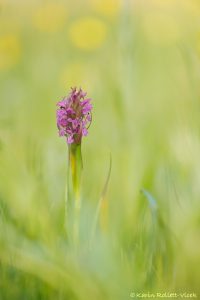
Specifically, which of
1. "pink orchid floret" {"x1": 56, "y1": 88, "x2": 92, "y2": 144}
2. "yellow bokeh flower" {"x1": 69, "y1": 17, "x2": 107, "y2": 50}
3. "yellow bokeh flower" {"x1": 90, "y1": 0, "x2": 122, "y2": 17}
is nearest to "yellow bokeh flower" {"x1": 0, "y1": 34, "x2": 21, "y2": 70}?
"yellow bokeh flower" {"x1": 69, "y1": 17, "x2": 107, "y2": 50}

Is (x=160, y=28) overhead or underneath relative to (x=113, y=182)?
overhead

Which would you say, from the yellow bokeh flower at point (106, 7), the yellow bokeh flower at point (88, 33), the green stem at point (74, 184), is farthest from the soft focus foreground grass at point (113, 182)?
the yellow bokeh flower at point (106, 7)

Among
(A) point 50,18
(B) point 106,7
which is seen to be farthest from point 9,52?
(B) point 106,7

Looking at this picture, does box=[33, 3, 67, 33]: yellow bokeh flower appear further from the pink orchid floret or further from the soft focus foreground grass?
the pink orchid floret

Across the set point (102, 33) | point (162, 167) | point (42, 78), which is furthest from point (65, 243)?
point (102, 33)

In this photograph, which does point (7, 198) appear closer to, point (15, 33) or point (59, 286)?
point (59, 286)

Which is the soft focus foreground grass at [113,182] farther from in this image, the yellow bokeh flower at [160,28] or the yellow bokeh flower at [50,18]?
the yellow bokeh flower at [50,18]

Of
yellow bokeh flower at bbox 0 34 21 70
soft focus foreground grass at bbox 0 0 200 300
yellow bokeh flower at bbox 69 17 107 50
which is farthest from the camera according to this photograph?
yellow bokeh flower at bbox 69 17 107 50

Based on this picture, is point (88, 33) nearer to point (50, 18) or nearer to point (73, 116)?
point (50, 18)
